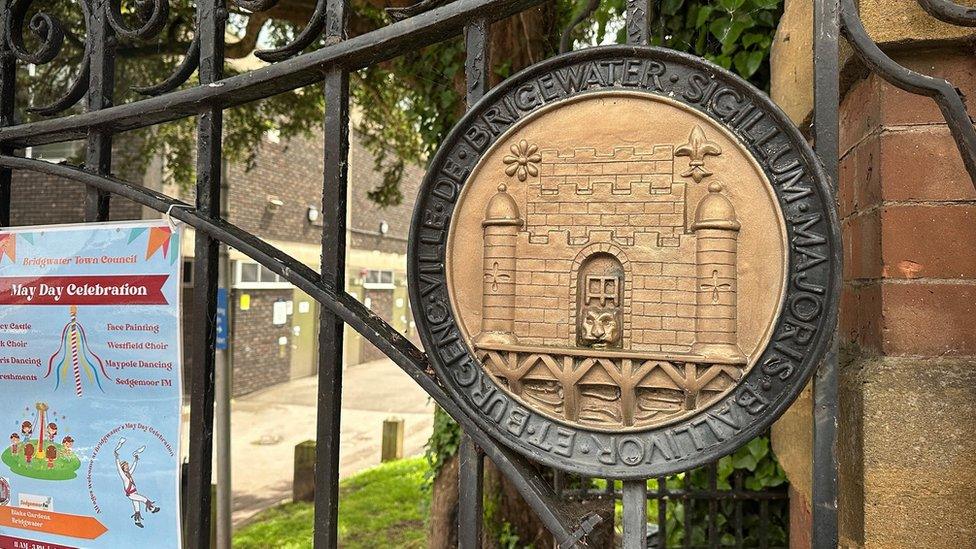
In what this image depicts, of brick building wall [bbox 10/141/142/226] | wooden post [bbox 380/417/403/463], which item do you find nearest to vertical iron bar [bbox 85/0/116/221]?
wooden post [bbox 380/417/403/463]

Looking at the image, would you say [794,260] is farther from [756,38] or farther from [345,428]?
[345,428]

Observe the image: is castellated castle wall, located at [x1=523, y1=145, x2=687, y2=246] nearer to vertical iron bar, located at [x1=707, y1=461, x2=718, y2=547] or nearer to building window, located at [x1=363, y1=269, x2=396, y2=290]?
vertical iron bar, located at [x1=707, y1=461, x2=718, y2=547]

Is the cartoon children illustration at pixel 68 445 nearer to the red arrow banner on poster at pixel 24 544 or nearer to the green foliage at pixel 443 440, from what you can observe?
the red arrow banner on poster at pixel 24 544

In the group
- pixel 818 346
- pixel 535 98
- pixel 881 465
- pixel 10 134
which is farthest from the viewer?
pixel 10 134

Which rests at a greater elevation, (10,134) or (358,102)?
(358,102)

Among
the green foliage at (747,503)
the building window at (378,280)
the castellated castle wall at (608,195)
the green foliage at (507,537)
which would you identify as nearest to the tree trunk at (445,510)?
the green foliage at (507,537)

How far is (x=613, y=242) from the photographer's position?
126cm

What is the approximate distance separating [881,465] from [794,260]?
16.6 inches

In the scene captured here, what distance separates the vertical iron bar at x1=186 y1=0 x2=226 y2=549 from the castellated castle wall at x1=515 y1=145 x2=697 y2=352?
78 cm

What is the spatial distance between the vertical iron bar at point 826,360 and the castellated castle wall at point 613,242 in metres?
0.23

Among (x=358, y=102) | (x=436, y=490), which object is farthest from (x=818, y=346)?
(x=358, y=102)

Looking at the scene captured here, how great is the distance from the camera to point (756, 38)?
2.57 m

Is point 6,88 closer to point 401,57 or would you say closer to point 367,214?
point 401,57

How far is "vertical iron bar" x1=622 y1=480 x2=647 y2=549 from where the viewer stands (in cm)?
123
